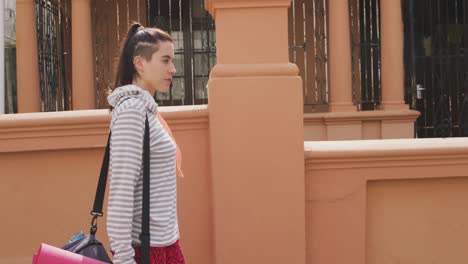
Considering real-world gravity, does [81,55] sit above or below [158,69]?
above

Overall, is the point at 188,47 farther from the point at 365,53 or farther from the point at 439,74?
the point at 439,74

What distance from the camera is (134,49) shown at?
2471mm

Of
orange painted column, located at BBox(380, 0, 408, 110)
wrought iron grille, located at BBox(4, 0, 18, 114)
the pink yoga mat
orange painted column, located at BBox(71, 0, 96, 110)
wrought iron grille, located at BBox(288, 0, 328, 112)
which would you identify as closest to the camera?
the pink yoga mat

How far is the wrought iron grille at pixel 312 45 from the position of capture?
528 inches

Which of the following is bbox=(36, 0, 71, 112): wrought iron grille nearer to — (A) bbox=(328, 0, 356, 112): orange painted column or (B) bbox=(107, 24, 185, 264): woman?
(A) bbox=(328, 0, 356, 112): orange painted column

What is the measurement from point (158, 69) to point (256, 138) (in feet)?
3.35

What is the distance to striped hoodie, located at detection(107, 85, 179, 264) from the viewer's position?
7.47 ft

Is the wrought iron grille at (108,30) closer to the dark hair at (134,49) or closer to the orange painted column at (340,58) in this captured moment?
the orange painted column at (340,58)

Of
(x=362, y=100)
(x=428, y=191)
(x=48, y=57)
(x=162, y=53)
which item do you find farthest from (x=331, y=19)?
(x=162, y=53)

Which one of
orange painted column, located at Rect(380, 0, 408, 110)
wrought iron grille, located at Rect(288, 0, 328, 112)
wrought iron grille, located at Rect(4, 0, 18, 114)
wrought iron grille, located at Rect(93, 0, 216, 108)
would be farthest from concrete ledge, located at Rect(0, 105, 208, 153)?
wrought iron grille, located at Rect(4, 0, 18, 114)

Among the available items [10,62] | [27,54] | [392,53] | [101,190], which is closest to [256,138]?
[101,190]

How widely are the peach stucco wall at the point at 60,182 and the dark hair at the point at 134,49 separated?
973mm

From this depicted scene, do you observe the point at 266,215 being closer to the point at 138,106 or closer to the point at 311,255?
the point at 311,255

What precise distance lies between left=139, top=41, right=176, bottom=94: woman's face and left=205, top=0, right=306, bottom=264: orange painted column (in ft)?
2.75
